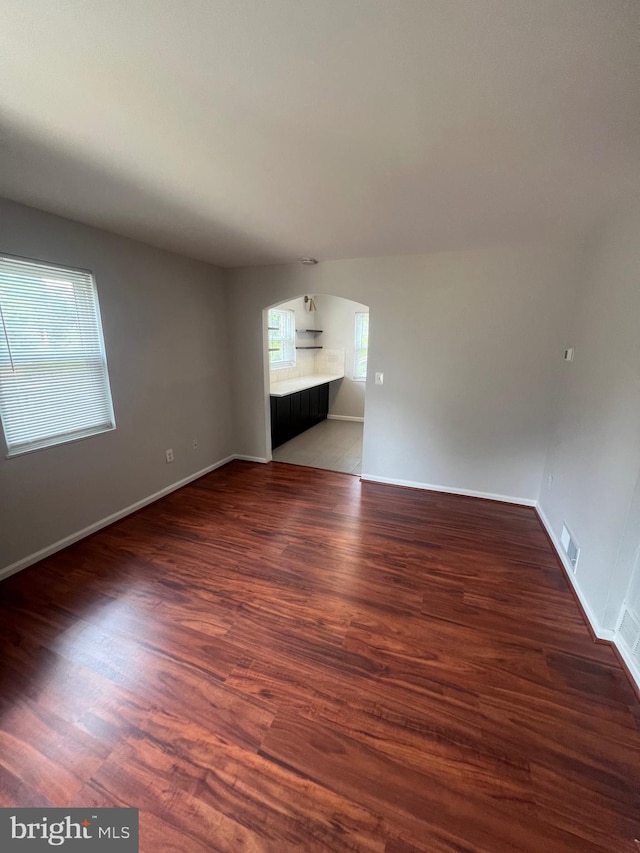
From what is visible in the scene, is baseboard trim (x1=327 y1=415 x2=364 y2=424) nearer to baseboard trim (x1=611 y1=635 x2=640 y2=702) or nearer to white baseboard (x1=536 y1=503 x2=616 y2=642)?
white baseboard (x1=536 y1=503 x2=616 y2=642)

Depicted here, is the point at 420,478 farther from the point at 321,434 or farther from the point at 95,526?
the point at 95,526

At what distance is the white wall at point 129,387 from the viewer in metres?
2.29

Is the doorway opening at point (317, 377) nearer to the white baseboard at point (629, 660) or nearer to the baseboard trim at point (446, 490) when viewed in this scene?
the baseboard trim at point (446, 490)

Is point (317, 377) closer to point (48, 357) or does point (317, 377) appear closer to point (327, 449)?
point (327, 449)

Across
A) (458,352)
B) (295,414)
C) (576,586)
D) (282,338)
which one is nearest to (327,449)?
(295,414)

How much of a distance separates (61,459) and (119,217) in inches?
72.7

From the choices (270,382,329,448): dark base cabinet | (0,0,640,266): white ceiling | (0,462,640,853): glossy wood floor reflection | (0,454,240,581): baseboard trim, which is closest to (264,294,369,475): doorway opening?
(270,382,329,448): dark base cabinet

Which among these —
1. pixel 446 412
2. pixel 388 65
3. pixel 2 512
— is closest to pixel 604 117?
pixel 388 65

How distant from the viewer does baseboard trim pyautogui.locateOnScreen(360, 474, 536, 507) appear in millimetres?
3355

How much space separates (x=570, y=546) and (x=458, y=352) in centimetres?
189

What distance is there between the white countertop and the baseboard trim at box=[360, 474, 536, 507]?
1.78 meters

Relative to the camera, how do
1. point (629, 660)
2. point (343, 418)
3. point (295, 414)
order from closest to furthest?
1. point (629, 660)
2. point (295, 414)
3. point (343, 418)

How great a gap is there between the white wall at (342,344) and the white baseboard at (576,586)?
13.2 ft

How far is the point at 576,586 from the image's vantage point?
2.17 metres
